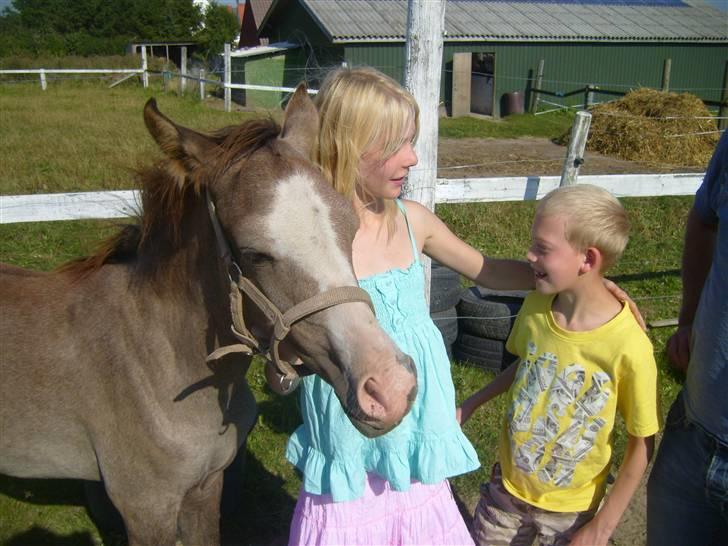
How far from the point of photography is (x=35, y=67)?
26984mm

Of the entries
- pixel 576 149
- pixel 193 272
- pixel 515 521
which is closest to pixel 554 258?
pixel 515 521

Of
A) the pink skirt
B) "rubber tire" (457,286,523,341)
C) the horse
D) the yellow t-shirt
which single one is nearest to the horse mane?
the horse

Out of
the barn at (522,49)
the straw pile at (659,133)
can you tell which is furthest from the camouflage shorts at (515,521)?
the barn at (522,49)

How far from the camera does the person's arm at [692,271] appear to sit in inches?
80.6

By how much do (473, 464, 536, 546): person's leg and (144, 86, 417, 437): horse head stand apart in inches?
34.1

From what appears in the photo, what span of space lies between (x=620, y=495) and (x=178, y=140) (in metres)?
1.62

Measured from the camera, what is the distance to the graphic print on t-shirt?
75.6 inches

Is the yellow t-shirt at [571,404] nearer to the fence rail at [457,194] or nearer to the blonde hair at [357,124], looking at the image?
the blonde hair at [357,124]

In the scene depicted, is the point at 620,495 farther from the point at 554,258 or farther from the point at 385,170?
the point at 385,170

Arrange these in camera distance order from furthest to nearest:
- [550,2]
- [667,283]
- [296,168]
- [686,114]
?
1. [550,2]
2. [686,114]
3. [667,283]
4. [296,168]

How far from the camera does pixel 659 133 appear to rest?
1212 centimetres

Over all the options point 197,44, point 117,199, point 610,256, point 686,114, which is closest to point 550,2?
point 686,114

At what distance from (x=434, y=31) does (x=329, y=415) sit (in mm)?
2037

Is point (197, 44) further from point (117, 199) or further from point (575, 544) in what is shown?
point (575, 544)
